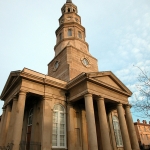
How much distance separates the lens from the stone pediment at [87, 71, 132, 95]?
1452 centimetres

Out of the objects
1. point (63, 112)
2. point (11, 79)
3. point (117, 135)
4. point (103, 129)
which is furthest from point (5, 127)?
→ point (117, 135)

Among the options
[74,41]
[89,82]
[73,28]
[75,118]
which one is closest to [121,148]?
[75,118]

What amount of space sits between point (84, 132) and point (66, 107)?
9.90ft

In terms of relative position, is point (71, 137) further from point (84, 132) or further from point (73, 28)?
point (73, 28)

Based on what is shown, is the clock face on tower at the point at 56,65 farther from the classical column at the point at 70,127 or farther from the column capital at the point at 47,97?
the classical column at the point at 70,127

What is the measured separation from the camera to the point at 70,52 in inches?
798

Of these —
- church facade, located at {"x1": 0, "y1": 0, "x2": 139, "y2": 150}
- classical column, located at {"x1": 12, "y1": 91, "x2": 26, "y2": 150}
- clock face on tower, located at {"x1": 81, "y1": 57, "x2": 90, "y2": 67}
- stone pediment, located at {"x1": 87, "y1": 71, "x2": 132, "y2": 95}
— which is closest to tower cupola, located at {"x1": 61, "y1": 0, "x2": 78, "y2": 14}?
clock face on tower, located at {"x1": 81, "y1": 57, "x2": 90, "y2": 67}

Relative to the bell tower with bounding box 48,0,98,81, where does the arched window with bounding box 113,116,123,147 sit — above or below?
below

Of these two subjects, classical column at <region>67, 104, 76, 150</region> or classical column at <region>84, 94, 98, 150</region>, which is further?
classical column at <region>67, 104, 76, 150</region>

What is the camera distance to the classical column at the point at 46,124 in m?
12.3

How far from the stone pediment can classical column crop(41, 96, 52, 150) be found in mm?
4544

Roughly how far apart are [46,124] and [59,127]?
1587 millimetres

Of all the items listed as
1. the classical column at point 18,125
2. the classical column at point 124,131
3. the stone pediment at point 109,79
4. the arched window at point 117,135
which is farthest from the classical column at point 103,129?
the classical column at point 18,125

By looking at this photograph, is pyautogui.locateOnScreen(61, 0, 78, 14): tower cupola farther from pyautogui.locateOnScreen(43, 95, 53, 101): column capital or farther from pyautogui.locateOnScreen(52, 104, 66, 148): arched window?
pyautogui.locateOnScreen(52, 104, 66, 148): arched window
